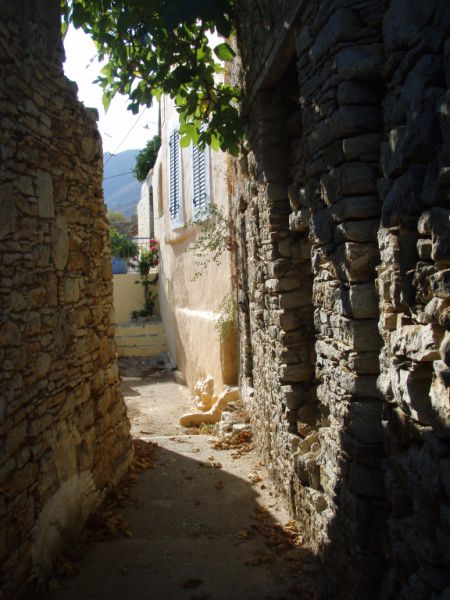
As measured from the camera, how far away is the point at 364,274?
273cm

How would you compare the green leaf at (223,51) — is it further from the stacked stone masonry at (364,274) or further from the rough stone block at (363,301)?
the rough stone block at (363,301)

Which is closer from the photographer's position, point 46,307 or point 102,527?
point 46,307

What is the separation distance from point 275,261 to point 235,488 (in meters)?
2.19

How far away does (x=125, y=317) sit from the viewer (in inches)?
632

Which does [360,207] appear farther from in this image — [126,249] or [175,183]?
[126,249]

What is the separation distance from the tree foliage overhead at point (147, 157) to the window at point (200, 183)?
8677 mm

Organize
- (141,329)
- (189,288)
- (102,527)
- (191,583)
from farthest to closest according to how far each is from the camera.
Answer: (141,329), (189,288), (102,527), (191,583)

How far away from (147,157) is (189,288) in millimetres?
8994

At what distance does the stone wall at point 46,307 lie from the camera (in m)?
3.09

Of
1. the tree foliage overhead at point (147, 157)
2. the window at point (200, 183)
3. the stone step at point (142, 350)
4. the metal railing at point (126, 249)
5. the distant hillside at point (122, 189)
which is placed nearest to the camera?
the window at point (200, 183)

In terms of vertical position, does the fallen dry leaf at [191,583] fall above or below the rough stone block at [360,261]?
below

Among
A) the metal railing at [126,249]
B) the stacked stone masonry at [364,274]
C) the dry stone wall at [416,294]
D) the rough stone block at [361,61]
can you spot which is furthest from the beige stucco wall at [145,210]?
the dry stone wall at [416,294]

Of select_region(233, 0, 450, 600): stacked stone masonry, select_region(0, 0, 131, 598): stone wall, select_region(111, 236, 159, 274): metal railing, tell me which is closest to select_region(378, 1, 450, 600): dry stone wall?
select_region(233, 0, 450, 600): stacked stone masonry

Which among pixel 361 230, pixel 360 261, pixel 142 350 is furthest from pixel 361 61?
pixel 142 350
